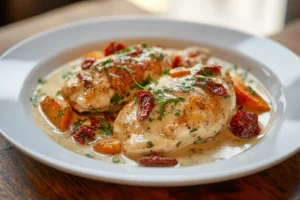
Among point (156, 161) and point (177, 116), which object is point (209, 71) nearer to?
point (177, 116)

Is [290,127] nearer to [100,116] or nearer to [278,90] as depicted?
[278,90]

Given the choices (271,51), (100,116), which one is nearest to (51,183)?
(100,116)

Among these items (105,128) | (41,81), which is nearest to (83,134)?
(105,128)

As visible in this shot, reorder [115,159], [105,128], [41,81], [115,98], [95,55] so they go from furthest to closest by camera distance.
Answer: [95,55] < [41,81] < [115,98] < [105,128] < [115,159]

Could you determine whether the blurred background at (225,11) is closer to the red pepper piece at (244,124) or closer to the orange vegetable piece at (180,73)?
the orange vegetable piece at (180,73)

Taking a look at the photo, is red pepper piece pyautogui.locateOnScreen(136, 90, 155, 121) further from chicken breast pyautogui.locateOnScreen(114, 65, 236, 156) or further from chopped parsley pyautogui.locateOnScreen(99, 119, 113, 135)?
chopped parsley pyautogui.locateOnScreen(99, 119, 113, 135)

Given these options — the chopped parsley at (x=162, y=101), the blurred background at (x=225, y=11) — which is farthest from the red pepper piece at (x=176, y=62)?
the blurred background at (x=225, y=11)
